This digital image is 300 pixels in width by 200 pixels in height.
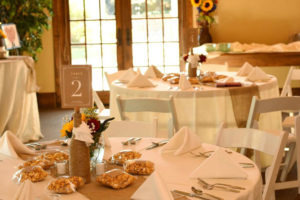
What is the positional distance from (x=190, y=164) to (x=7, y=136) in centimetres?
89

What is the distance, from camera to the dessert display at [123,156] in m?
2.15

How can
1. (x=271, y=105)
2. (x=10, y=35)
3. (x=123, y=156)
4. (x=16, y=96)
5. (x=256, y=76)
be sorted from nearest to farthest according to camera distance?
1. (x=123, y=156)
2. (x=271, y=105)
3. (x=256, y=76)
4. (x=16, y=96)
5. (x=10, y=35)

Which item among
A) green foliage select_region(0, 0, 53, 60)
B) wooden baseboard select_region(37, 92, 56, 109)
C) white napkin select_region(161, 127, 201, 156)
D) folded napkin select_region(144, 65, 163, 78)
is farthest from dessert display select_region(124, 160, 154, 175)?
wooden baseboard select_region(37, 92, 56, 109)

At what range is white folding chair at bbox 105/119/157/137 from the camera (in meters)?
2.79

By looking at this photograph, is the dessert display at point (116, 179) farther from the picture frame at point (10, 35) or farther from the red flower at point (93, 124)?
the picture frame at point (10, 35)

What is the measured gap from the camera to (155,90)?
4.00 m

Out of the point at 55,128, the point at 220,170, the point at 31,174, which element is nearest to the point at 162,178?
the point at 220,170

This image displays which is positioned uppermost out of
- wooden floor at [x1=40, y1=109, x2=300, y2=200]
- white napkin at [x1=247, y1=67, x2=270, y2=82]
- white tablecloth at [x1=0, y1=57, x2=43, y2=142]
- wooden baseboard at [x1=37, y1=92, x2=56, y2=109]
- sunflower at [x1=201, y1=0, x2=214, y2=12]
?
sunflower at [x1=201, y1=0, x2=214, y2=12]

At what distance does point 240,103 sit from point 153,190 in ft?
7.74

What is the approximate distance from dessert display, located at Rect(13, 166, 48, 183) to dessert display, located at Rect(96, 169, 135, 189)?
9.3 inches

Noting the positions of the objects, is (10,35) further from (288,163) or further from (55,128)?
(288,163)

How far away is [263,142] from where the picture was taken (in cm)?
241

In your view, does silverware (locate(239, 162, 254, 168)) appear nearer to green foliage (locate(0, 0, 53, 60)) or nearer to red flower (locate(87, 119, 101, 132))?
red flower (locate(87, 119, 101, 132))

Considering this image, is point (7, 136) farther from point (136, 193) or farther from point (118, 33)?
point (118, 33)
